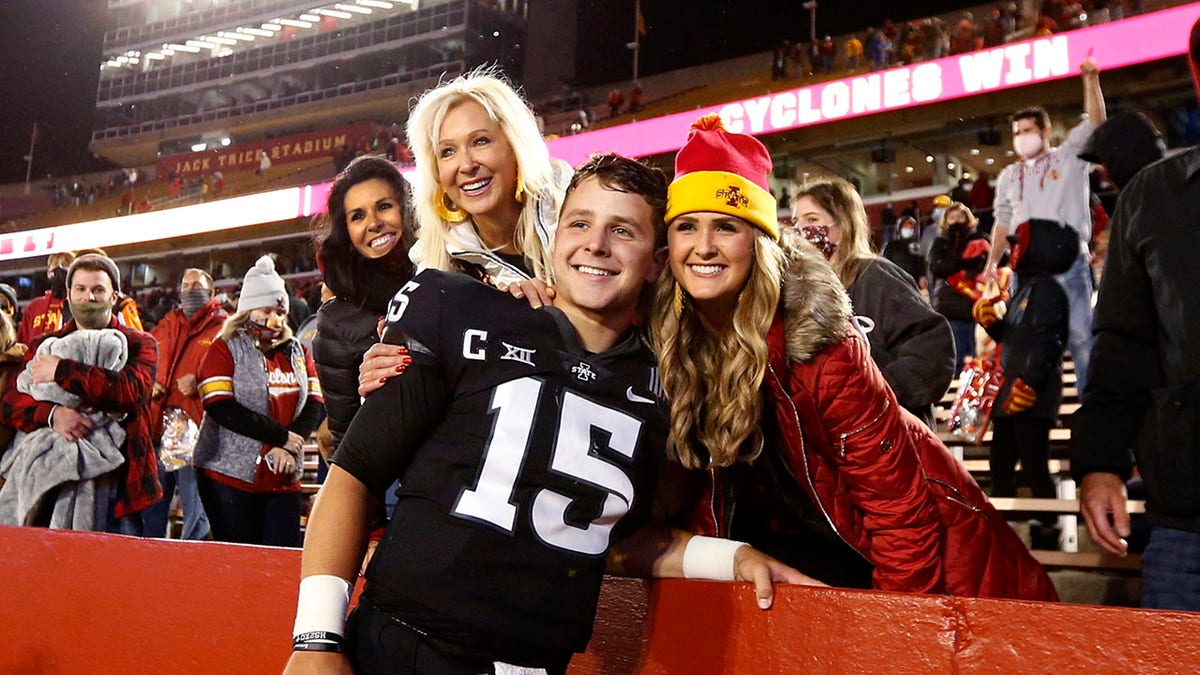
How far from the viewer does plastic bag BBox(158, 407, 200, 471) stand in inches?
211

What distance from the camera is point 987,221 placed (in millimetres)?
11727

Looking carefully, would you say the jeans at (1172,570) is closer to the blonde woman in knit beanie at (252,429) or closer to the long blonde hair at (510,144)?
the long blonde hair at (510,144)

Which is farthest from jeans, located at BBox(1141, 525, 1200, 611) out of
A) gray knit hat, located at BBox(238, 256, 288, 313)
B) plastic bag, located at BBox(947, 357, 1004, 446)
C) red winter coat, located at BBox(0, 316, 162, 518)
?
red winter coat, located at BBox(0, 316, 162, 518)

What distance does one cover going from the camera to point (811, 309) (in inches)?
72.7

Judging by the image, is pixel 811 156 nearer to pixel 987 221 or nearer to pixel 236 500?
pixel 987 221

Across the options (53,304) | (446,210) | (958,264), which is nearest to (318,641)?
(446,210)

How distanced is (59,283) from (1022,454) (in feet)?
21.2

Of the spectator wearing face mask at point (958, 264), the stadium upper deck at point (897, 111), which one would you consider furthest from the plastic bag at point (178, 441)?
the stadium upper deck at point (897, 111)

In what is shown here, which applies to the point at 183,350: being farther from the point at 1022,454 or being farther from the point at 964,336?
the point at 964,336

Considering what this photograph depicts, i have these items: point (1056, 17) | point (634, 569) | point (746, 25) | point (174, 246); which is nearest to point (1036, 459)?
point (634, 569)

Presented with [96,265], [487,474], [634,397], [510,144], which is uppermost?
[96,265]

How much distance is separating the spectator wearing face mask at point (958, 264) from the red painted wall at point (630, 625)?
448cm

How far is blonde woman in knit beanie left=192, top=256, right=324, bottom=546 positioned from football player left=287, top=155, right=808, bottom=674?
269 cm

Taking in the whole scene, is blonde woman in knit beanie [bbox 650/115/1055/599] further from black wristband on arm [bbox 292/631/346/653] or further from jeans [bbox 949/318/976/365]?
jeans [bbox 949/318/976/365]
